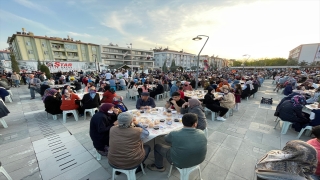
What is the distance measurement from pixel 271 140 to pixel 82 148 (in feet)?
17.9

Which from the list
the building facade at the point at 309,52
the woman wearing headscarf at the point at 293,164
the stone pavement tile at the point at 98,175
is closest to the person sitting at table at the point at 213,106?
the woman wearing headscarf at the point at 293,164

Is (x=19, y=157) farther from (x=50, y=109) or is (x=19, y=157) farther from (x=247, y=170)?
(x=247, y=170)

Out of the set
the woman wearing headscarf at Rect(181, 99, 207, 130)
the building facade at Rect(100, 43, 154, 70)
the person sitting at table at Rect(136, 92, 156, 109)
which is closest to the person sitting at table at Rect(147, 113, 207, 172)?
the woman wearing headscarf at Rect(181, 99, 207, 130)

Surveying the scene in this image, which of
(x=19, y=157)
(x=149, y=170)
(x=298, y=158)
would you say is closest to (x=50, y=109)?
(x=19, y=157)

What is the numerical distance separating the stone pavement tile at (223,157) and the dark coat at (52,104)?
5.95 m

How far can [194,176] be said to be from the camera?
8.10 ft

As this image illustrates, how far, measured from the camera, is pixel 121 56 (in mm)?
46219

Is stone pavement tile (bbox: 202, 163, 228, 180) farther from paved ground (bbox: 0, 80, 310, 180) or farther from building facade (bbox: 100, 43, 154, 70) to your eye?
building facade (bbox: 100, 43, 154, 70)

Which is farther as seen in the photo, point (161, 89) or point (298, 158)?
point (161, 89)

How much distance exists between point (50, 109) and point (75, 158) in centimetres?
330

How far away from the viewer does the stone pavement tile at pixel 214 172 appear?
8.07 feet

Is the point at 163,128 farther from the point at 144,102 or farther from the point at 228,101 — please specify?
the point at 228,101

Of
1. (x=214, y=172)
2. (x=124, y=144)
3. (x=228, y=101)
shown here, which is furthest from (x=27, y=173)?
(x=228, y=101)

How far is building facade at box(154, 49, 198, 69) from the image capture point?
182 ft
